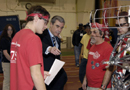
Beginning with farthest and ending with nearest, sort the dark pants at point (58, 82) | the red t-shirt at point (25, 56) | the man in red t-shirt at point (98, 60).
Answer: the dark pants at point (58, 82) < the man in red t-shirt at point (98, 60) < the red t-shirt at point (25, 56)

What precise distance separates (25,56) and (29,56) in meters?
0.06

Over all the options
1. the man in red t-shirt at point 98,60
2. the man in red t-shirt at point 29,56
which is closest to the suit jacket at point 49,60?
the man in red t-shirt at point 98,60

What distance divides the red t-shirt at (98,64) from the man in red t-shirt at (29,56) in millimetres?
953

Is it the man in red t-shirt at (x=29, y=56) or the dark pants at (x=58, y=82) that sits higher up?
the man in red t-shirt at (x=29, y=56)

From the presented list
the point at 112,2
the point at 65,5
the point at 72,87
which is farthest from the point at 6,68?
the point at 65,5

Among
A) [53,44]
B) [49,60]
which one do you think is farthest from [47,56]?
[53,44]

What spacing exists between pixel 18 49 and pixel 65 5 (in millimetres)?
14204

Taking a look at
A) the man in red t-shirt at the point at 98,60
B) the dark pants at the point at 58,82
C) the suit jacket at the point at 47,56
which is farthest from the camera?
the dark pants at the point at 58,82

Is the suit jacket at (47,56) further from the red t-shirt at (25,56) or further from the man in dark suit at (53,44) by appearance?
the red t-shirt at (25,56)

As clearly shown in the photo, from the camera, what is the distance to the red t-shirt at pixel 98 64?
2014mm

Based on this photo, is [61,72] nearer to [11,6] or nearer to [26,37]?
[26,37]

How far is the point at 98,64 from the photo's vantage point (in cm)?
206

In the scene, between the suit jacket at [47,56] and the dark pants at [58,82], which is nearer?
the suit jacket at [47,56]

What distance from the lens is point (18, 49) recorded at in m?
1.36
